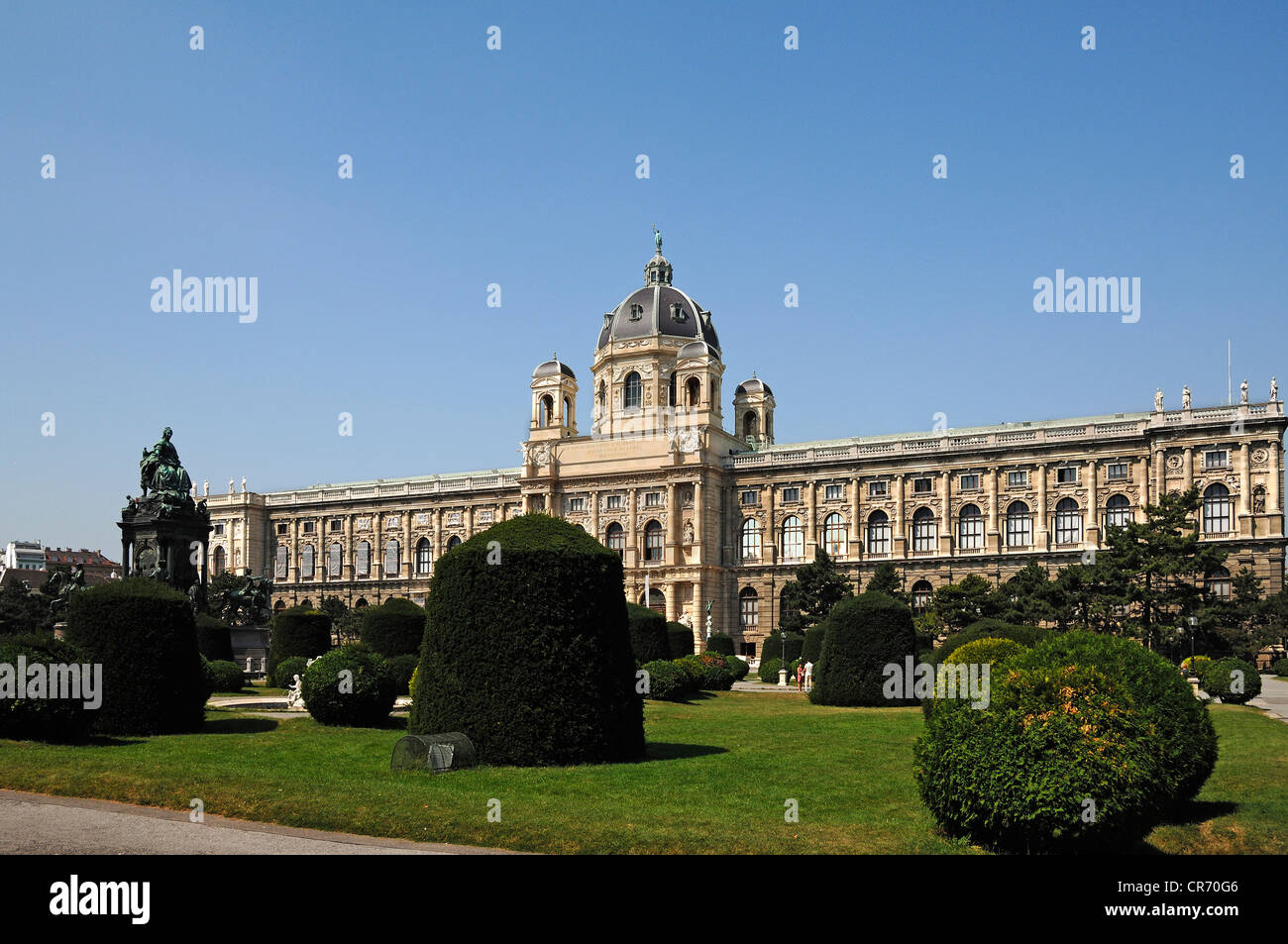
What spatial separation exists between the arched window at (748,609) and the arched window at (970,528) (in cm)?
1566

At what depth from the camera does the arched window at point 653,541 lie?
90125 mm

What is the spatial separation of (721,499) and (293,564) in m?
41.9

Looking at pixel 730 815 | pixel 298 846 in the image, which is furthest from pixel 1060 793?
pixel 298 846

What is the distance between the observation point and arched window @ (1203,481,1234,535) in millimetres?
71938

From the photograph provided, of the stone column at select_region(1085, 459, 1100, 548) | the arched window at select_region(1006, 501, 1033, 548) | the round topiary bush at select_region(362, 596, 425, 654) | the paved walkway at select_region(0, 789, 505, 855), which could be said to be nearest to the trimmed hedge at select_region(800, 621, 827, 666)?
the round topiary bush at select_region(362, 596, 425, 654)

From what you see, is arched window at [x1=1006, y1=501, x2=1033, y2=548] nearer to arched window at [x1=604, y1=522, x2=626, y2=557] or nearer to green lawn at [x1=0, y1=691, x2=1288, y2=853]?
arched window at [x1=604, y1=522, x2=626, y2=557]

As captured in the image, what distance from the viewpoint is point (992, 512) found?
80438 mm

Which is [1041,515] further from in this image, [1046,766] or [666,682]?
[1046,766]

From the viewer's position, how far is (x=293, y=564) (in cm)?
10700

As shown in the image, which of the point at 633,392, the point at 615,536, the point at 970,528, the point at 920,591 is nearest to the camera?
the point at 970,528

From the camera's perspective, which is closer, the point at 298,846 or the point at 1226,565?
the point at 298,846

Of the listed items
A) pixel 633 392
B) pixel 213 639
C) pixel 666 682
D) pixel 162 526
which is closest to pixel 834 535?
pixel 633 392

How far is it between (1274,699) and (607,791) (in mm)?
31714
